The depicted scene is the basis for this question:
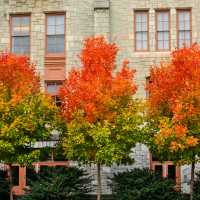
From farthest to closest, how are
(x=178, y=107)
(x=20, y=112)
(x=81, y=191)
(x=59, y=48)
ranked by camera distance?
1. (x=59, y=48)
2. (x=81, y=191)
3. (x=20, y=112)
4. (x=178, y=107)

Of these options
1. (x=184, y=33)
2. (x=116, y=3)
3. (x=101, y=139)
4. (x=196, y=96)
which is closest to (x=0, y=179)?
(x=101, y=139)

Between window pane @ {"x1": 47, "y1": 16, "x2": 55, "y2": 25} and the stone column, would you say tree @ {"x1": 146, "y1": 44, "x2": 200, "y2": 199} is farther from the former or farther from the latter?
window pane @ {"x1": 47, "y1": 16, "x2": 55, "y2": 25}

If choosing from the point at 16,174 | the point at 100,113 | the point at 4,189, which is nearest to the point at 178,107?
the point at 100,113

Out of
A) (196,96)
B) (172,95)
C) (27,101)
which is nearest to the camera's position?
(196,96)

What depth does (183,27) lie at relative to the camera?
15070mm

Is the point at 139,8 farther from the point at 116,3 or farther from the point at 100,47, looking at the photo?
the point at 100,47

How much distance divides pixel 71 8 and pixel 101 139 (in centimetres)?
920

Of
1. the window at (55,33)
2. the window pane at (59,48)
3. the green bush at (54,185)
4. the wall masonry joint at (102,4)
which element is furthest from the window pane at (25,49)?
the green bush at (54,185)

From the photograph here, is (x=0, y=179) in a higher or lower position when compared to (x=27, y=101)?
lower

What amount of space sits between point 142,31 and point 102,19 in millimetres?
2519

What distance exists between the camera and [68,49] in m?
15.1

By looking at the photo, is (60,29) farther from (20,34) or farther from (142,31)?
(142,31)

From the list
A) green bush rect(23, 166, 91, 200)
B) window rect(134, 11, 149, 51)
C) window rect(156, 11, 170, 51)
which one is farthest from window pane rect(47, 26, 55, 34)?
green bush rect(23, 166, 91, 200)

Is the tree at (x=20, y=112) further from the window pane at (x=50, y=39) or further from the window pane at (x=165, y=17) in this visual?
the window pane at (x=165, y=17)
